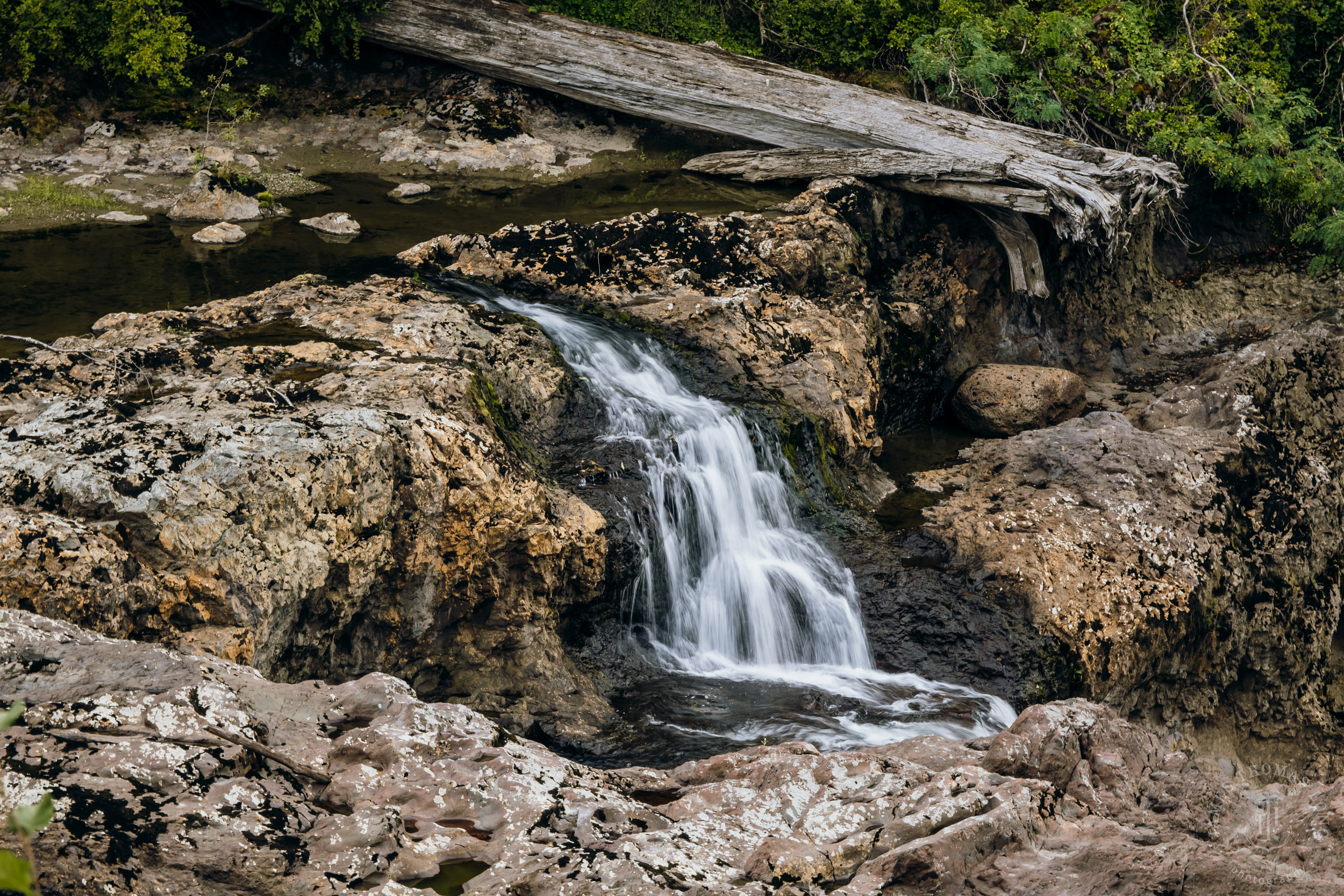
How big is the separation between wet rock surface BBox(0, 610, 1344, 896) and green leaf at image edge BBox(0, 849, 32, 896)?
1645mm

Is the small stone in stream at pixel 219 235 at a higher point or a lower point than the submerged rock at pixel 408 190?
lower

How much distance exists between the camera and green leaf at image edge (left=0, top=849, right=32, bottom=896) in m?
1.15

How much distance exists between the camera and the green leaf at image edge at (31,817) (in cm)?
120

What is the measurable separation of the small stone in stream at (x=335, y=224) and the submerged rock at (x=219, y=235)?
62 cm

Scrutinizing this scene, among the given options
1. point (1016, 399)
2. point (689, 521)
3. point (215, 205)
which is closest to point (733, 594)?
point (689, 521)

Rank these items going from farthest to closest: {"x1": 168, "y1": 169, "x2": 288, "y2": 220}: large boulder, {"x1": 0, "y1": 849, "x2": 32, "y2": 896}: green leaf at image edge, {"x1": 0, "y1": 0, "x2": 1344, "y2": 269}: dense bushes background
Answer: {"x1": 0, "y1": 0, "x2": 1344, "y2": 269}: dense bushes background → {"x1": 168, "y1": 169, "x2": 288, "y2": 220}: large boulder → {"x1": 0, "y1": 849, "x2": 32, "y2": 896}: green leaf at image edge

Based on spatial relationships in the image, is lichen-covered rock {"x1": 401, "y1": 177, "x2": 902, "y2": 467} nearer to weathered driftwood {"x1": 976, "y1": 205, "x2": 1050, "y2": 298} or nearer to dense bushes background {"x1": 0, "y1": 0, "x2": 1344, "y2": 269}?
weathered driftwood {"x1": 976, "y1": 205, "x2": 1050, "y2": 298}

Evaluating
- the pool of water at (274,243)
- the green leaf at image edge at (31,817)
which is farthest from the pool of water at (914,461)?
the green leaf at image edge at (31,817)

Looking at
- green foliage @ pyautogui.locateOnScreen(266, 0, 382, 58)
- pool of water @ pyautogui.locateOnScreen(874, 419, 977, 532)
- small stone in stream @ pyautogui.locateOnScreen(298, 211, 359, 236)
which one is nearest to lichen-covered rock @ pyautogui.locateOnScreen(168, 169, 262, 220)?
small stone in stream @ pyautogui.locateOnScreen(298, 211, 359, 236)

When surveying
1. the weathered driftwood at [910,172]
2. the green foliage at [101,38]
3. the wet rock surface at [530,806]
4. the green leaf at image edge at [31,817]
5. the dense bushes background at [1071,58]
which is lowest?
the wet rock surface at [530,806]

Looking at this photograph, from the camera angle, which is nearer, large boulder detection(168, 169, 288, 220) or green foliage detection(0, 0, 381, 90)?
large boulder detection(168, 169, 288, 220)

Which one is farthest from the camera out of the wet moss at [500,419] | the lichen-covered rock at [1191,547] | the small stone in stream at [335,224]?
the small stone in stream at [335,224]

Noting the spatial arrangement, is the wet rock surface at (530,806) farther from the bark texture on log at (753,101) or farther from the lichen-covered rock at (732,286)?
the bark texture on log at (753,101)

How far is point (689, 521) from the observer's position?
7.21m
